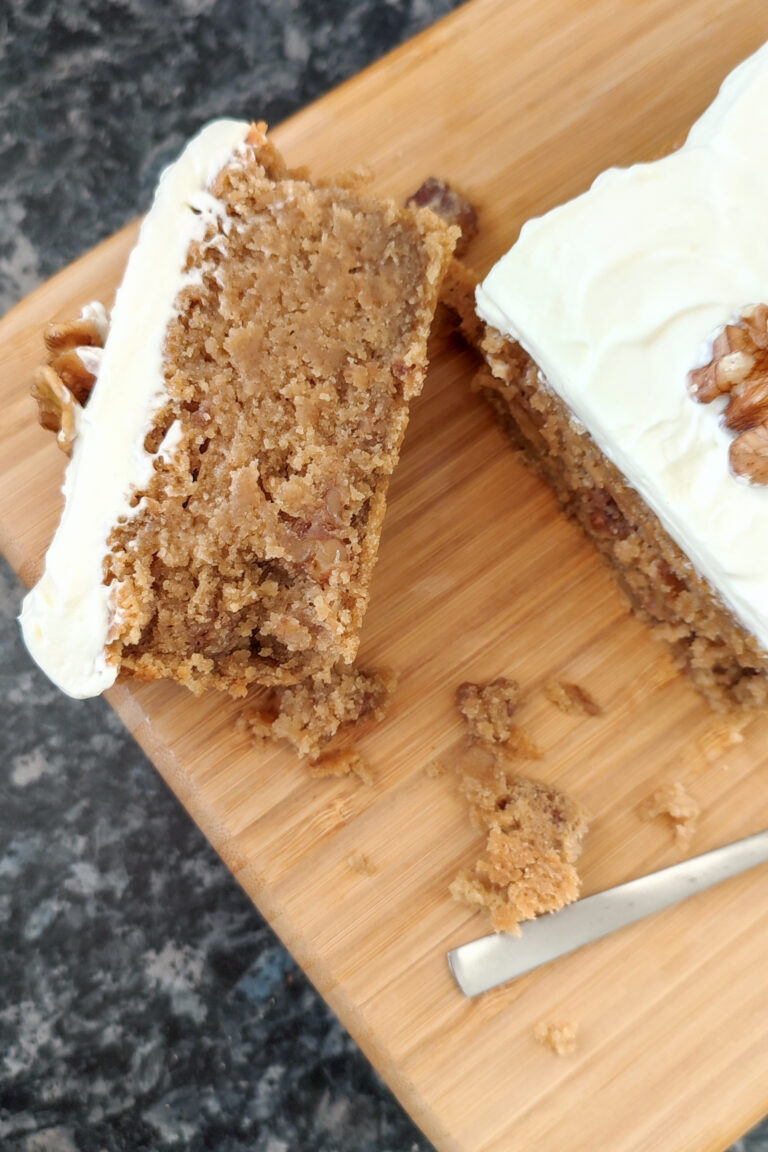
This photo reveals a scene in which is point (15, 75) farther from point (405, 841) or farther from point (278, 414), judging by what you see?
point (405, 841)

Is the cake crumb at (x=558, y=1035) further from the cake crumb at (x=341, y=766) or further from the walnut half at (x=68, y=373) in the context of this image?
the walnut half at (x=68, y=373)

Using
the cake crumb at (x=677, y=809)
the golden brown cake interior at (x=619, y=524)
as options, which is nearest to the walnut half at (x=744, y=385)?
the golden brown cake interior at (x=619, y=524)

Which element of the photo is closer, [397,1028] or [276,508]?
[276,508]

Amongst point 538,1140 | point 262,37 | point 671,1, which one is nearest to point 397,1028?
point 538,1140

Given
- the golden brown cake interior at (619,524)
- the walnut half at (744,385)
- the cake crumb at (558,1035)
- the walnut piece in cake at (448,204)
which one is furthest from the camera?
the walnut piece in cake at (448,204)

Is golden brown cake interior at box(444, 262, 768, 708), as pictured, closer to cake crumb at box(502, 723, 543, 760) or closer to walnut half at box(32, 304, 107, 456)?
cake crumb at box(502, 723, 543, 760)

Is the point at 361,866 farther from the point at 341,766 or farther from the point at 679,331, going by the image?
the point at 679,331
